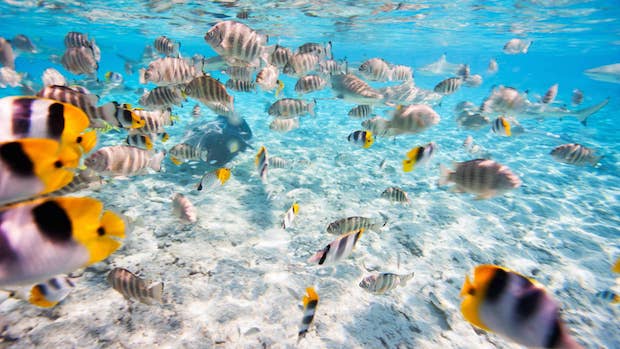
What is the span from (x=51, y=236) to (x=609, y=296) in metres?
7.52

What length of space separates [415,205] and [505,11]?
880 inches

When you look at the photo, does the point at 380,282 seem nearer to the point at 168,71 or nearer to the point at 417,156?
the point at 417,156

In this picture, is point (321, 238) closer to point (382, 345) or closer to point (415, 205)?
point (382, 345)

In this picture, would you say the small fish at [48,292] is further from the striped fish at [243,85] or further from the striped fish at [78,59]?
the striped fish at [243,85]

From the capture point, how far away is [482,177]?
12.2 feet

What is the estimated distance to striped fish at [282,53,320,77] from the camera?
5797 millimetres

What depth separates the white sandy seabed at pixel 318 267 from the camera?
354 centimetres

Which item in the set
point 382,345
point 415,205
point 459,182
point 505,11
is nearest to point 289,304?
point 382,345

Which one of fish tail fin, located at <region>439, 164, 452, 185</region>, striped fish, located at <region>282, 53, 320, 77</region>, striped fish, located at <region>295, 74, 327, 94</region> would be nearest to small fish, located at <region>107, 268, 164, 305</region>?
fish tail fin, located at <region>439, 164, 452, 185</region>

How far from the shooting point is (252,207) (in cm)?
745

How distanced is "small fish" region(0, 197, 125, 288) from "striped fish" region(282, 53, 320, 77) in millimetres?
4953

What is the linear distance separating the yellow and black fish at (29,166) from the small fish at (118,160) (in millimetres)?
3199

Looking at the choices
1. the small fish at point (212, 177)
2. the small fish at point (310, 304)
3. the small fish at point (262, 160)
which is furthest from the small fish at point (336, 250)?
the small fish at point (212, 177)

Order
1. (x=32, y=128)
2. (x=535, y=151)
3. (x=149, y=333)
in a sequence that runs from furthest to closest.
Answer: (x=535, y=151) → (x=149, y=333) → (x=32, y=128)
